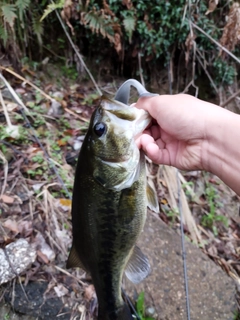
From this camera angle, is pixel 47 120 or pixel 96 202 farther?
pixel 47 120

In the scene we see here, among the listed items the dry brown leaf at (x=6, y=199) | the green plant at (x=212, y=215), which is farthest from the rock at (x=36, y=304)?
the green plant at (x=212, y=215)

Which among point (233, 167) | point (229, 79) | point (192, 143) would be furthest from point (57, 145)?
point (229, 79)

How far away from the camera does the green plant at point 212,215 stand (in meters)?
4.20

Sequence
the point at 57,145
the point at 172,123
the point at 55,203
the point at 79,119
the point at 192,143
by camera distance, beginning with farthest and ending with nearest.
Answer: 1. the point at 79,119
2. the point at 57,145
3. the point at 55,203
4. the point at 192,143
5. the point at 172,123

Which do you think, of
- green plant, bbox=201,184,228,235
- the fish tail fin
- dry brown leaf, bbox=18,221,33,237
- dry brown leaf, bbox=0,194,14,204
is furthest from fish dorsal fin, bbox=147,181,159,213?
green plant, bbox=201,184,228,235

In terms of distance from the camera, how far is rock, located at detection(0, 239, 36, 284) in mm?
2723

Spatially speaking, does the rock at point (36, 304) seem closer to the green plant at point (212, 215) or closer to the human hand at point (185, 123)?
the human hand at point (185, 123)

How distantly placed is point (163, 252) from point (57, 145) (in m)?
1.70

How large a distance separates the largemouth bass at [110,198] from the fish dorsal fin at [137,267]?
0.7 inches

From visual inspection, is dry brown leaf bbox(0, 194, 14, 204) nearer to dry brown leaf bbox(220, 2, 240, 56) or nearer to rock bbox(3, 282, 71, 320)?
rock bbox(3, 282, 71, 320)

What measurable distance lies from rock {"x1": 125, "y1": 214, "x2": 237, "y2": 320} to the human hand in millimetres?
1492

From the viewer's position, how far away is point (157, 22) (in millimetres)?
4637

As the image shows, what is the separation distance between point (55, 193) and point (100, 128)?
1.88 meters

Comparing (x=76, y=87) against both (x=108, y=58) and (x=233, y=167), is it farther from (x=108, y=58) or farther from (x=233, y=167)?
(x=233, y=167)
